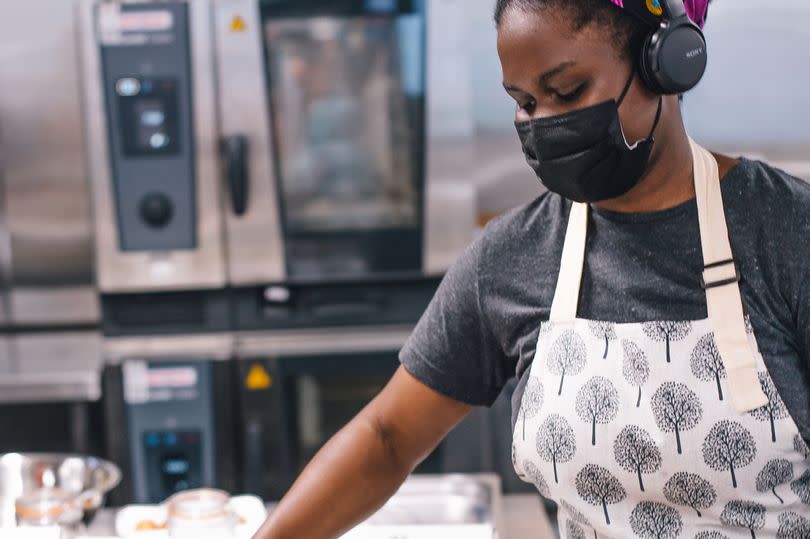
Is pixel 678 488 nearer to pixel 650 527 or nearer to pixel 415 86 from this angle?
pixel 650 527

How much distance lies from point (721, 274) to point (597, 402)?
0.21 m

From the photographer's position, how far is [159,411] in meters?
2.83

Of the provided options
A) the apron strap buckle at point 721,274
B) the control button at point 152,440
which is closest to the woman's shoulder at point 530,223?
the apron strap buckle at point 721,274

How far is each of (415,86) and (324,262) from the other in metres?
0.54

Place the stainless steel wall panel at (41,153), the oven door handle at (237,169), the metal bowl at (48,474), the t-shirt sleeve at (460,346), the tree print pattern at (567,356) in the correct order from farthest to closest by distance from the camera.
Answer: the stainless steel wall panel at (41,153) → the oven door handle at (237,169) → the metal bowl at (48,474) → the t-shirt sleeve at (460,346) → the tree print pattern at (567,356)

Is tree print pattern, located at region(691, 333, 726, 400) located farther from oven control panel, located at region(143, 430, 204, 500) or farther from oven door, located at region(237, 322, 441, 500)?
oven control panel, located at region(143, 430, 204, 500)

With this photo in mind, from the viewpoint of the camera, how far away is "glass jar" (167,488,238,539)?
5.11 ft

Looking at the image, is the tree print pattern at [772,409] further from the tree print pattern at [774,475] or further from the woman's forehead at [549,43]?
the woman's forehead at [549,43]

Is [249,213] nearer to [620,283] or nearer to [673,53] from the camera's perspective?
[620,283]

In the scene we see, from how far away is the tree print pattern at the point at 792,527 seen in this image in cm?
117

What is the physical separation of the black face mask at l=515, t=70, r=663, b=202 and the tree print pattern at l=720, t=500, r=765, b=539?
1.25 ft

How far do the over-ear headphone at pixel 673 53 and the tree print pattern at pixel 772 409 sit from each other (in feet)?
1.15

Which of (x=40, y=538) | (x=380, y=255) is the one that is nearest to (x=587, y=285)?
(x=40, y=538)

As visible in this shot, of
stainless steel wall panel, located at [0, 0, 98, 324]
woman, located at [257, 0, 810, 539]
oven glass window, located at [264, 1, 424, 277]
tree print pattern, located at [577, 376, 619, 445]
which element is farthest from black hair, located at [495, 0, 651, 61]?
stainless steel wall panel, located at [0, 0, 98, 324]
